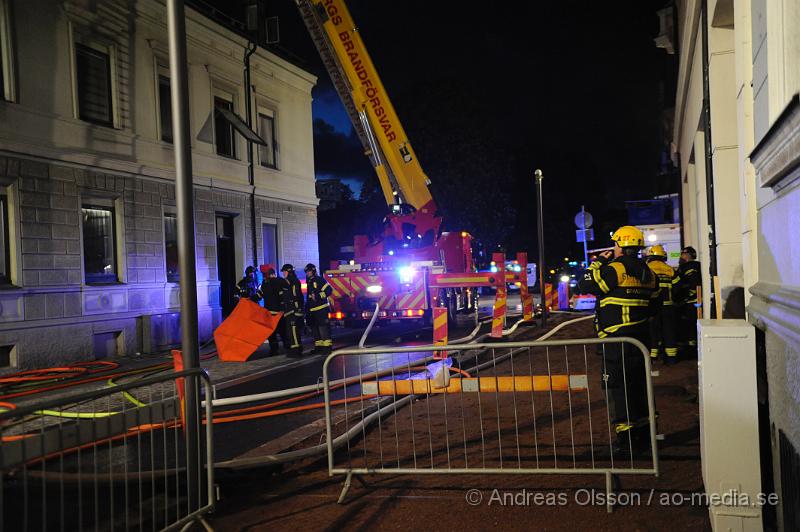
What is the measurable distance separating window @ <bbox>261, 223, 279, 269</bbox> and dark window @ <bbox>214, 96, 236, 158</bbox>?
8.33 feet

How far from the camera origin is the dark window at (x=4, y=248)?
38.6 feet

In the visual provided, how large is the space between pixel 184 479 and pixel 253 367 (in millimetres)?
6396

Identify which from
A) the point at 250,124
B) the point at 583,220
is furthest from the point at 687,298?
the point at 250,124

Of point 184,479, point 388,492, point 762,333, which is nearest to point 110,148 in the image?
point 184,479

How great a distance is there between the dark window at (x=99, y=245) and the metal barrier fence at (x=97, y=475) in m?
8.65

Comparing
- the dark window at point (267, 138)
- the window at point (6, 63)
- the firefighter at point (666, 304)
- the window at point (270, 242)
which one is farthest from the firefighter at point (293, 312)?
the dark window at point (267, 138)

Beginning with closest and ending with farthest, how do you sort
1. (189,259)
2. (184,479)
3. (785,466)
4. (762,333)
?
(785,466)
(762,333)
(189,259)
(184,479)

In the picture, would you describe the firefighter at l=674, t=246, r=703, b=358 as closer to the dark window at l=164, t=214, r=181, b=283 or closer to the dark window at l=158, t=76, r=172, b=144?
the dark window at l=164, t=214, r=181, b=283

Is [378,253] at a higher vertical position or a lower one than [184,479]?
higher

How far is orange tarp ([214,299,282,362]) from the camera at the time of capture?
12.1m

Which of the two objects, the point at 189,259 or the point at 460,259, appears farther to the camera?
the point at 460,259

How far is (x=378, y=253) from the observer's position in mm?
16984

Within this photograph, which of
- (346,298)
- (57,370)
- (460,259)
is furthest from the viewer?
(460,259)

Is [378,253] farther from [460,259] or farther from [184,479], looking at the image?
[184,479]
